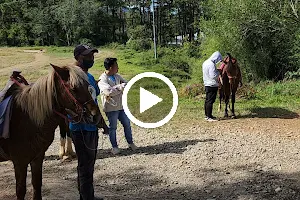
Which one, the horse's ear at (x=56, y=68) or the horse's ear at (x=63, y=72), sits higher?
the horse's ear at (x=56, y=68)

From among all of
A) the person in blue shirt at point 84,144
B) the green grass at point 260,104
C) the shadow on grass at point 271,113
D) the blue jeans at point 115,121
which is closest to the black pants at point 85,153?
the person in blue shirt at point 84,144

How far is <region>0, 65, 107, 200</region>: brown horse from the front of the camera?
11.6ft

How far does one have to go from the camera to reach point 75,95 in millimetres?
3521

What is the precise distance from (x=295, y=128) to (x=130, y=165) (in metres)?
4.28

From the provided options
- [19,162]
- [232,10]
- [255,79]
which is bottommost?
[255,79]

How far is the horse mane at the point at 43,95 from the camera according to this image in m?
3.53

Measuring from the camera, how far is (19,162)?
390 centimetres

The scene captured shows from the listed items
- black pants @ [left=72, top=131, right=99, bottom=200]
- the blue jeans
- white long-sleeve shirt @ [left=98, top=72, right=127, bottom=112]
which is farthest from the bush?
black pants @ [left=72, top=131, right=99, bottom=200]

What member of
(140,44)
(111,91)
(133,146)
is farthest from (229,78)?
(140,44)

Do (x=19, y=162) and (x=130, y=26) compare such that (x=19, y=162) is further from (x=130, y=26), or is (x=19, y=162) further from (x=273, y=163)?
(x=130, y=26)

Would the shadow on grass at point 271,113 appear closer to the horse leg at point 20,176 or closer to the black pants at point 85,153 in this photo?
the black pants at point 85,153

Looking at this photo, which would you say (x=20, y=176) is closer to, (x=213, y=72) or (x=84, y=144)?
(x=84, y=144)

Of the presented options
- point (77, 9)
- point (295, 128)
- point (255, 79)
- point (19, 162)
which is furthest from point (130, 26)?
point (19, 162)

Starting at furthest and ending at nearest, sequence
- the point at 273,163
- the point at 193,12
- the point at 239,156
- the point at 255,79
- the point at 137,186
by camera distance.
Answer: the point at 193,12, the point at 255,79, the point at 239,156, the point at 273,163, the point at 137,186
